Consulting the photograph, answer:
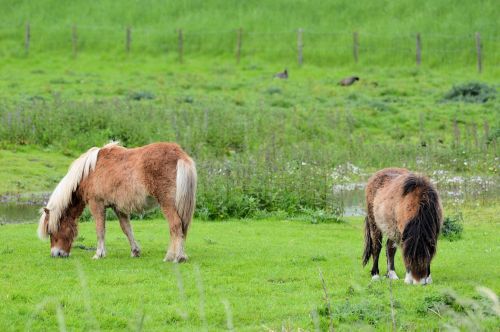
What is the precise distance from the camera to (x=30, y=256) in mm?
13203

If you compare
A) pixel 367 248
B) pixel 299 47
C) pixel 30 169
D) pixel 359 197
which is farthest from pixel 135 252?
pixel 299 47

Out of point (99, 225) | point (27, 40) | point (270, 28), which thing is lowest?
point (99, 225)

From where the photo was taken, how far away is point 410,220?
10539 mm

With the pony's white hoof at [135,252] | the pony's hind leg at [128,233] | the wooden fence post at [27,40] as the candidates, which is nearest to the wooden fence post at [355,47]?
the wooden fence post at [27,40]

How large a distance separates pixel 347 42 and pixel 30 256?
37.7m

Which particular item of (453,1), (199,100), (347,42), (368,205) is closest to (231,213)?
(368,205)

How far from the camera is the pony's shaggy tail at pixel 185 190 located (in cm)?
1238

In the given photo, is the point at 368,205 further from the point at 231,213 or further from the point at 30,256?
the point at 231,213

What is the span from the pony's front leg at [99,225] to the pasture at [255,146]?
0.31m

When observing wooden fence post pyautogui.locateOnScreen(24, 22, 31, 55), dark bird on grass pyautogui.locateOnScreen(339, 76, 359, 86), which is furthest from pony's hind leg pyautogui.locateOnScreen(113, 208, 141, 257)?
wooden fence post pyautogui.locateOnScreen(24, 22, 31, 55)

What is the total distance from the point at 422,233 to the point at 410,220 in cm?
21

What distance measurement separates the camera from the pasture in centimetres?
966

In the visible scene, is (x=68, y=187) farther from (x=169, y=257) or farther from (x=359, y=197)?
(x=359, y=197)

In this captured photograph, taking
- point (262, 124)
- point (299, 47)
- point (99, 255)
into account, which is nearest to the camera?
point (99, 255)
